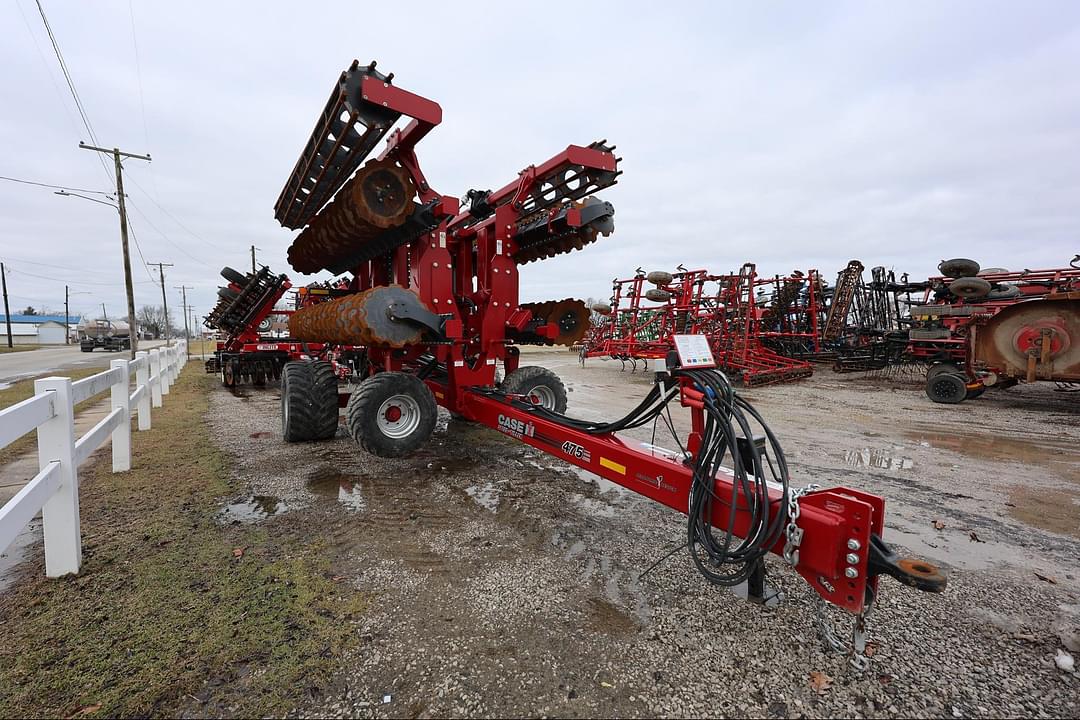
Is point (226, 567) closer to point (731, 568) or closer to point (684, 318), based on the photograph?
point (731, 568)

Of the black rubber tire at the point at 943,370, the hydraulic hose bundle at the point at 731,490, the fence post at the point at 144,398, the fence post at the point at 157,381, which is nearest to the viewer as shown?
the hydraulic hose bundle at the point at 731,490

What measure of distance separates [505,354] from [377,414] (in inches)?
68.6

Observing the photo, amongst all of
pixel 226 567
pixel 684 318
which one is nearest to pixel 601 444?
pixel 226 567

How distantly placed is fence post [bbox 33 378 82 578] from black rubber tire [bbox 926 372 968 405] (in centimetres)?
1222

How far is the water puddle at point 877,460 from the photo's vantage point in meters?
5.13

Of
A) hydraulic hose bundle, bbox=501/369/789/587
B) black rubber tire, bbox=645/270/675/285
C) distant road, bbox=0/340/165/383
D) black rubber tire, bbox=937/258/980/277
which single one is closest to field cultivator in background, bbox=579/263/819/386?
black rubber tire, bbox=645/270/675/285

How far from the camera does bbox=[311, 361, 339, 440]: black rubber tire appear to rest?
5.68 m

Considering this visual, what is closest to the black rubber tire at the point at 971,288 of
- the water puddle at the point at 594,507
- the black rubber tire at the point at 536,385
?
the black rubber tire at the point at 536,385

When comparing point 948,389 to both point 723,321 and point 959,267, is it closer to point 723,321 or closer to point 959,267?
point 959,267

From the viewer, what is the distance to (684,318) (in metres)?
14.7

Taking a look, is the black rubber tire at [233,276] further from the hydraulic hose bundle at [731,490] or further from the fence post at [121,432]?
the hydraulic hose bundle at [731,490]

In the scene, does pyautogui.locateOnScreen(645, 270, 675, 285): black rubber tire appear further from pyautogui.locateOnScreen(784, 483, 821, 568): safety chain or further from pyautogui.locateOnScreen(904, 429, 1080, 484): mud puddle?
pyautogui.locateOnScreen(784, 483, 821, 568): safety chain

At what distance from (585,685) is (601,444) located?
1.39m

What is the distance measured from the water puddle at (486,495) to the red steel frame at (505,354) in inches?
21.6
